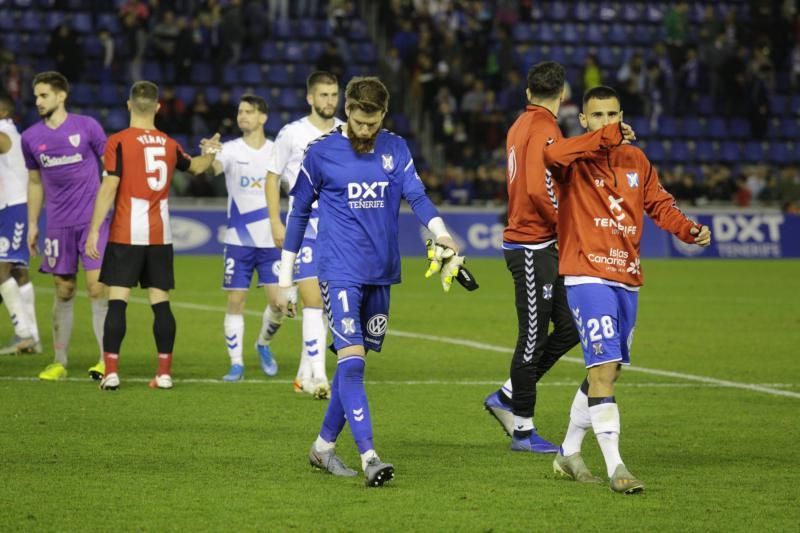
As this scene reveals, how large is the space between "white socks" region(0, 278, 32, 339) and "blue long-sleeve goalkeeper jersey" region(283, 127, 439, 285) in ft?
20.4

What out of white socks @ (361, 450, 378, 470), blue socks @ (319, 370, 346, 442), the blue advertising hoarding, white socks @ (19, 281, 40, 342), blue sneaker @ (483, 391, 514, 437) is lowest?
the blue advertising hoarding

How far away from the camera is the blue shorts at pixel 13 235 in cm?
1328

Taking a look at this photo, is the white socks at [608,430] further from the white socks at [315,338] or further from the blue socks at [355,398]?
the white socks at [315,338]

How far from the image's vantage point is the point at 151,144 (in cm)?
1088

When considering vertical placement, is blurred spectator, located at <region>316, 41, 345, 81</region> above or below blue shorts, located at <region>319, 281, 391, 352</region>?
above

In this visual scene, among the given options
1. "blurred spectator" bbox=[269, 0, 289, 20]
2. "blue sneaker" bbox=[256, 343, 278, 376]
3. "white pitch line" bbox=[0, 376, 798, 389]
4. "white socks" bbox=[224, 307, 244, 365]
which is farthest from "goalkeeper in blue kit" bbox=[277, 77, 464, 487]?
"blurred spectator" bbox=[269, 0, 289, 20]

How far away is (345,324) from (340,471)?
0.82m

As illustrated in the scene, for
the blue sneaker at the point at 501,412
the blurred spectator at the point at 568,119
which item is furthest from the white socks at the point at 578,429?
the blurred spectator at the point at 568,119

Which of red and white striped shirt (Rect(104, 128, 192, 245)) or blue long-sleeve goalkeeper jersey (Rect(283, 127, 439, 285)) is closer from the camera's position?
blue long-sleeve goalkeeper jersey (Rect(283, 127, 439, 285))

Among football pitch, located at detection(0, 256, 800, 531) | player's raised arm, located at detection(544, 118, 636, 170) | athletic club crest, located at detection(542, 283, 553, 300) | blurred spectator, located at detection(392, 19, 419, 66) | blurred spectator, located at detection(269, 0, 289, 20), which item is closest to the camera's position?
football pitch, located at detection(0, 256, 800, 531)

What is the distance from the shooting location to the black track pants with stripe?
8703 mm

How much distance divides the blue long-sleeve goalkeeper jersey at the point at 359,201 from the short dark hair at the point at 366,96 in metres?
0.25

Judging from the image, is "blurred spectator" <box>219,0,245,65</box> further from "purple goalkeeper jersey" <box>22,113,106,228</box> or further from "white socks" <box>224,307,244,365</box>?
"white socks" <box>224,307,244,365</box>

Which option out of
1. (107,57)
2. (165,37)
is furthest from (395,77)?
(107,57)
